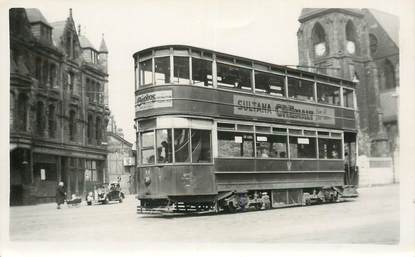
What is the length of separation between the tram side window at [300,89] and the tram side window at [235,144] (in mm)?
1928

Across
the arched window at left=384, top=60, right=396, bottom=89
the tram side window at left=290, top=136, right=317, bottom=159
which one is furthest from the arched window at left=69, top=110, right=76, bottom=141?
the arched window at left=384, top=60, right=396, bottom=89

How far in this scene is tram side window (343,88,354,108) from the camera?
1622 centimetres

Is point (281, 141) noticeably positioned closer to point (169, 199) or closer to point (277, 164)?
point (277, 164)

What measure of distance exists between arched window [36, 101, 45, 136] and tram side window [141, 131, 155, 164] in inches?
164

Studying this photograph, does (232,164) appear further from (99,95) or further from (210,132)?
(99,95)

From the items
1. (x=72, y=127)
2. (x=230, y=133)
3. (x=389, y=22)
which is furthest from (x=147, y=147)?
(x=72, y=127)

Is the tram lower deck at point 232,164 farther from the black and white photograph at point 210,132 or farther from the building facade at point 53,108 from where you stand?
the building facade at point 53,108

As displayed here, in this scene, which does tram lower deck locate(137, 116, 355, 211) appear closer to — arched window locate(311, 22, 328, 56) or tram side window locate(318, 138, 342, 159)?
tram side window locate(318, 138, 342, 159)

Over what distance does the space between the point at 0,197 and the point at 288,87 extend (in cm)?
768

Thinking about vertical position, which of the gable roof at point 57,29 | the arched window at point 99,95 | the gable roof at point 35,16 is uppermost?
the gable roof at point 57,29

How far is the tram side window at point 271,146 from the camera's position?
1373cm

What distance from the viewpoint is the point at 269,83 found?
14.0 meters

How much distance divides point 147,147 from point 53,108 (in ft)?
17.5

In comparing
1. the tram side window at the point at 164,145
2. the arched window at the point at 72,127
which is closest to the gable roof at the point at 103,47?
the tram side window at the point at 164,145
